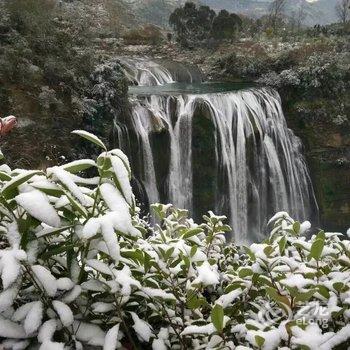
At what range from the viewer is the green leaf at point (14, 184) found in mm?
1044

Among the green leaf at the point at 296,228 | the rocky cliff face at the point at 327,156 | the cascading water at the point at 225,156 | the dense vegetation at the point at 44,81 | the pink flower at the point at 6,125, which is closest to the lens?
the pink flower at the point at 6,125

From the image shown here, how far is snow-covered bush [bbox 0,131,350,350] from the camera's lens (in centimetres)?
104

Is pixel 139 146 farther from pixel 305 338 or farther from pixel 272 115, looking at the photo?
pixel 305 338

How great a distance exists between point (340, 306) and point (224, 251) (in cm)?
104

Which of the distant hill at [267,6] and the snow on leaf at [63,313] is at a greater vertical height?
the distant hill at [267,6]

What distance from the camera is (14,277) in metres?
0.97

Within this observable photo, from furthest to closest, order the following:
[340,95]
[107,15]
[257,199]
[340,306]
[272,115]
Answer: [107,15], [340,95], [272,115], [257,199], [340,306]

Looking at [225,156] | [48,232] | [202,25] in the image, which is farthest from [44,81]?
[202,25]

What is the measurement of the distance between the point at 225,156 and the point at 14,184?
37.6 ft

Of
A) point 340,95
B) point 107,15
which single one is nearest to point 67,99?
point 340,95

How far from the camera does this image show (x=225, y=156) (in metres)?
12.3

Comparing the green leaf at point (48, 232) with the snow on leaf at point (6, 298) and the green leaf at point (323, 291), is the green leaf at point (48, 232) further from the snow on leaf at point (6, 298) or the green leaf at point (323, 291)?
the green leaf at point (323, 291)

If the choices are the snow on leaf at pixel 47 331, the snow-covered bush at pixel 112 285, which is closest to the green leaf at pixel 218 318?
the snow-covered bush at pixel 112 285

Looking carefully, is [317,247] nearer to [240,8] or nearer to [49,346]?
[49,346]
